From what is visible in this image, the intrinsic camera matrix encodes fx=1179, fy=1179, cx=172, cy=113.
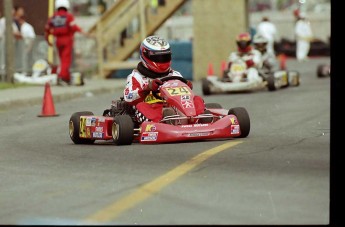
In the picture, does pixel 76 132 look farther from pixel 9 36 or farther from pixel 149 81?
pixel 9 36

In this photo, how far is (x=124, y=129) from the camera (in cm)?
1294

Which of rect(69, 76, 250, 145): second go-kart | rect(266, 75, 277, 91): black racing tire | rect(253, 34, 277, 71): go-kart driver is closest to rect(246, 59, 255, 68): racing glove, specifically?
rect(266, 75, 277, 91): black racing tire

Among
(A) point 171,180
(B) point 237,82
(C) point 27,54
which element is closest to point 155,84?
(A) point 171,180

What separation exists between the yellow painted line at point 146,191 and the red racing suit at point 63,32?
15548 mm

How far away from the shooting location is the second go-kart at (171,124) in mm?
13016

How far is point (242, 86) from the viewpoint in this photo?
2461 centimetres

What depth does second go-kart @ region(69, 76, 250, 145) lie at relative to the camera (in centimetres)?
1302

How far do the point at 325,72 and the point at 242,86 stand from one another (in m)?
7.81

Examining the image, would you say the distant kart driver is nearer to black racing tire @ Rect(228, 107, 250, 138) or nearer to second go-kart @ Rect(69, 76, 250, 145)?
second go-kart @ Rect(69, 76, 250, 145)

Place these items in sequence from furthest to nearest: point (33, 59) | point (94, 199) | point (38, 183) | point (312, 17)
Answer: point (312, 17)
point (33, 59)
point (38, 183)
point (94, 199)

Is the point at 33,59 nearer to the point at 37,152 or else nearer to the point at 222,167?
the point at 37,152

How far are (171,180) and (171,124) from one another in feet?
11.8

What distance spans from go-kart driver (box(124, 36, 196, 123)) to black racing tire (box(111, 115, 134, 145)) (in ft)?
1.58

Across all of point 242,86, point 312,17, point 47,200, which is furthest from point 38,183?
point 312,17
